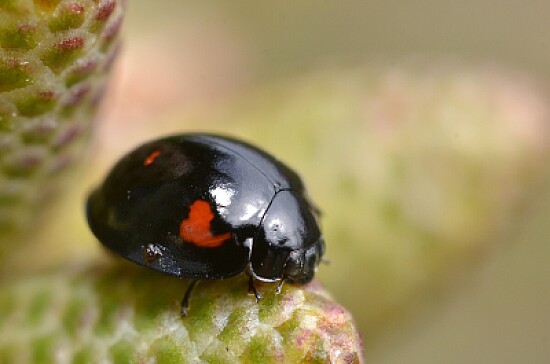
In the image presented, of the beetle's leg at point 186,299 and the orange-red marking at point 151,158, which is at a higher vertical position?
the orange-red marking at point 151,158

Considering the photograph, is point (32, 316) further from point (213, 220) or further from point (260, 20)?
point (260, 20)

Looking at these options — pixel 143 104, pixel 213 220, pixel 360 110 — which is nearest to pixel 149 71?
pixel 143 104

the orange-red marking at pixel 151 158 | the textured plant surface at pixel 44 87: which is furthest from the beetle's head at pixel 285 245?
the textured plant surface at pixel 44 87

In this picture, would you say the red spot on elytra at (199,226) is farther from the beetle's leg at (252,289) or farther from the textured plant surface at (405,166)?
the textured plant surface at (405,166)

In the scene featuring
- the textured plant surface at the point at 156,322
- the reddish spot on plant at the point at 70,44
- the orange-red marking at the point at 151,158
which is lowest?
the textured plant surface at the point at 156,322

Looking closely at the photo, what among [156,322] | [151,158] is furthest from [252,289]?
[151,158]

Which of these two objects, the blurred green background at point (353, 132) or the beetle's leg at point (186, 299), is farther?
the blurred green background at point (353, 132)
